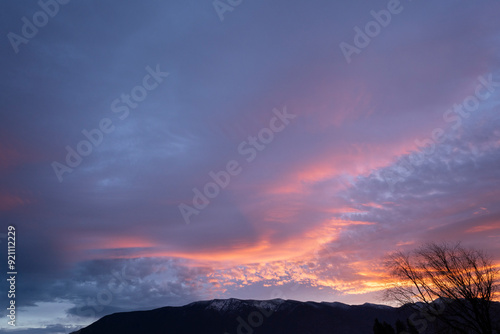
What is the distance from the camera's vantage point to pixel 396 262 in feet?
104

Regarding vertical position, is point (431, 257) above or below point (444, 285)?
above

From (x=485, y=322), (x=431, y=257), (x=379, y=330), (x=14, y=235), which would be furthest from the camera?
(x=379, y=330)

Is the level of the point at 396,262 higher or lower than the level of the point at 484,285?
higher

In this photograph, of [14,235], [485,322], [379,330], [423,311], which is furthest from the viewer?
[379,330]

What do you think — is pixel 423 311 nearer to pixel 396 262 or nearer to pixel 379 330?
pixel 396 262

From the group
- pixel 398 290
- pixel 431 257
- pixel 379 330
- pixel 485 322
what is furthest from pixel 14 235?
pixel 379 330

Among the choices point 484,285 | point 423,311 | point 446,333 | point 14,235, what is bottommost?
point 446,333

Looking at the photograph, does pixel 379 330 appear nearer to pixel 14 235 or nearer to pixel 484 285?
pixel 484 285

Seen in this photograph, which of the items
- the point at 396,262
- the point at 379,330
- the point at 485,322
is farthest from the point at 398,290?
the point at 379,330

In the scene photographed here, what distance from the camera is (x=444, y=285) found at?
94.0 ft

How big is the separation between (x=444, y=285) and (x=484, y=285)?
3.10 m

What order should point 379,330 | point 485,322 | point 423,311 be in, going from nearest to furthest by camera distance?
point 485,322 < point 423,311 < point 379,330

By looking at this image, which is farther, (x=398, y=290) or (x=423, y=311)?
(x=398, y=290)

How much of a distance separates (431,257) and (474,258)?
11.6 feet
